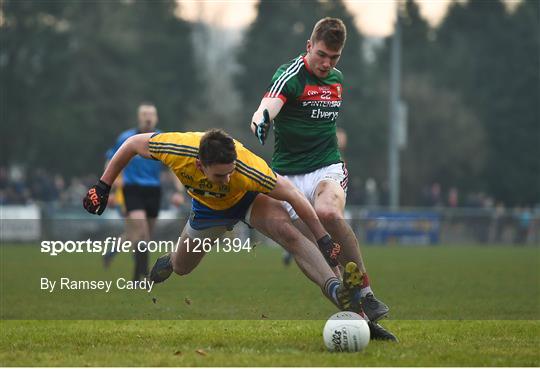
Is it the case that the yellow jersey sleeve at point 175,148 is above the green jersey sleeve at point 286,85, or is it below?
below

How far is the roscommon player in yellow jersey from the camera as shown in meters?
7.62

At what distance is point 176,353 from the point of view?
7.26 meters

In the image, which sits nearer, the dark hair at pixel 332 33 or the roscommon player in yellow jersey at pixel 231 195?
the roscommon player in yellow jersey at pixel 231 195

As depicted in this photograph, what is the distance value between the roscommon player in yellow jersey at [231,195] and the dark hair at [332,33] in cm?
119

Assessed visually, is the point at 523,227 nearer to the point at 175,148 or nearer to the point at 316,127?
the point at 316,127

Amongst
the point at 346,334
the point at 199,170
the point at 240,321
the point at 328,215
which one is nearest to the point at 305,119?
the point at 328,215

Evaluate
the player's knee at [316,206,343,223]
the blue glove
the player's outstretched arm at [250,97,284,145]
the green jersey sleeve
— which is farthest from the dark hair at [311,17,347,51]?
the player's knee at [316,206,343,223]

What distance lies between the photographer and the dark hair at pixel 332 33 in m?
8.59

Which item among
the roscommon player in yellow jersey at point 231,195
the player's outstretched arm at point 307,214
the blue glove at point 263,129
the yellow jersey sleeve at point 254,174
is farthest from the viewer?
the blue glove at point 263,129

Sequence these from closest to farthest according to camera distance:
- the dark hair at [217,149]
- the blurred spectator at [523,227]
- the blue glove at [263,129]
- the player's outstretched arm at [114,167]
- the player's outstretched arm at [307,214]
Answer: the dark hair at [217,149]
the player's outstretched arm at [307,214]
the blue glove at [263,129]
the player's outstretched arm at [114,167]
the blurred spectator at [523,227]

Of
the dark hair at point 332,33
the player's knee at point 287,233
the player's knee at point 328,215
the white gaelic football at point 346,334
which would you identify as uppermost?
the dark hair at point 332,33

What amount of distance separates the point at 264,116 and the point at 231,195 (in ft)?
2.24

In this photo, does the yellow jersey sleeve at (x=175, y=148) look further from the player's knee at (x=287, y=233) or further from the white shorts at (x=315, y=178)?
the white shorts at (x=315, y=178)

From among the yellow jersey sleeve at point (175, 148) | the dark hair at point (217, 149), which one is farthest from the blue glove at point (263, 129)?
the dark hair at point (217, 149)
